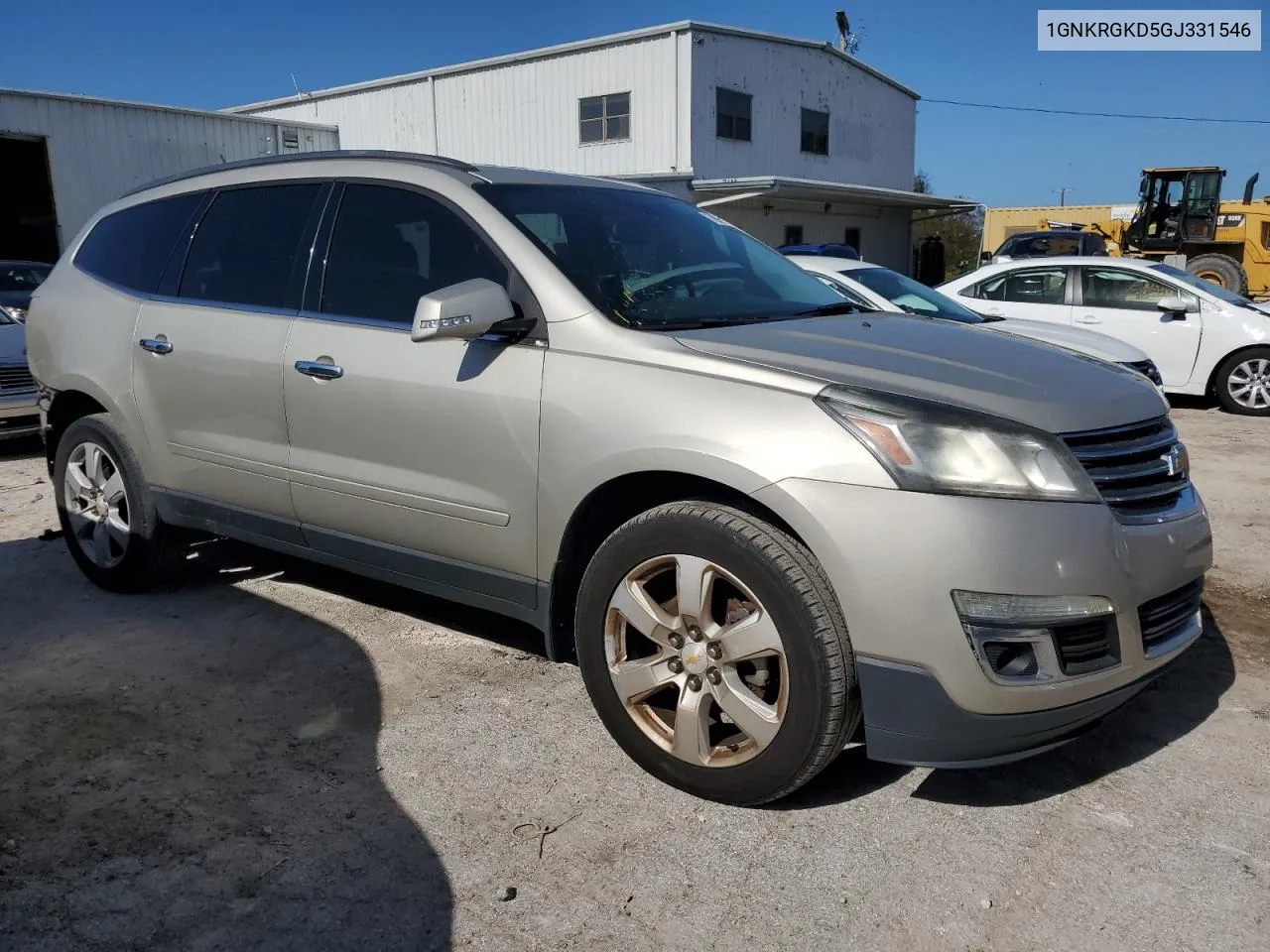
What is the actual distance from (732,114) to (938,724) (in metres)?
23.4

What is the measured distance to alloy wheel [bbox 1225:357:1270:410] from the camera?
10211mm

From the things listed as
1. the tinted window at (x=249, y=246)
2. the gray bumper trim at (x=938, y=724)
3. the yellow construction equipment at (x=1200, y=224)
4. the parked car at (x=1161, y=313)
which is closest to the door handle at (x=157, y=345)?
the tinted window at (x=249, y=246)

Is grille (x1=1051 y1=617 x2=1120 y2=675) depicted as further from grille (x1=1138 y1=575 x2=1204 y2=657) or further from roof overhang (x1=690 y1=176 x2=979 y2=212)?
roof overhang (x1=690 y1=176 x2=979 y2=212)

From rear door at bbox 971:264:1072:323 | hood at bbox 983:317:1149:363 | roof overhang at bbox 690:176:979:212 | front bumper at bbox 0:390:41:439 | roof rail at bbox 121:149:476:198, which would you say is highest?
roof overhang at bbox 690:176:979:212

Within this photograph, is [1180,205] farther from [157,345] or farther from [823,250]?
[157,345]

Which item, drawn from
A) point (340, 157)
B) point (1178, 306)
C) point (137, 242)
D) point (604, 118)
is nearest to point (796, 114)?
point (604, 118)

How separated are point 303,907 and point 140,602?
8.62ft

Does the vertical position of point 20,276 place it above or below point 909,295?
above

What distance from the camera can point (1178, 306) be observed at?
10.5 m

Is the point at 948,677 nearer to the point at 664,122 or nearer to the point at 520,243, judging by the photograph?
the point at 520,243

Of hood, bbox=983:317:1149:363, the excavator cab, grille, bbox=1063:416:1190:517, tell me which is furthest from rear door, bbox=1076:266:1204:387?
the excavator cab

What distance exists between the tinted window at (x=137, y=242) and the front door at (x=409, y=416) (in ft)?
3.53

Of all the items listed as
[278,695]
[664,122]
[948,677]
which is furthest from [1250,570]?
[664,122]

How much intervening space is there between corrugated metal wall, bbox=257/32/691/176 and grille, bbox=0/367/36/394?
15616 millimetres
